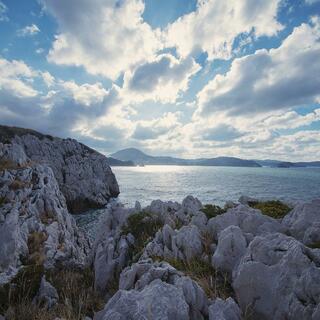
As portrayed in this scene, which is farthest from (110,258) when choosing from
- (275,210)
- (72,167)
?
(72,167)

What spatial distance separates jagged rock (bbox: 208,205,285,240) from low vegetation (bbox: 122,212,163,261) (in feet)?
13.3

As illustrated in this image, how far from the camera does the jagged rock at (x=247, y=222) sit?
1030 centimetres

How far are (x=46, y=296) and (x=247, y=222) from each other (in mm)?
8315

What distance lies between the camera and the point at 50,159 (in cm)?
8175

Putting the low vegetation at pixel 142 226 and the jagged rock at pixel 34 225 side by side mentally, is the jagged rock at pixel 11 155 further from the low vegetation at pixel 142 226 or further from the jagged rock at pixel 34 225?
the low vegetation at pixel 142 226

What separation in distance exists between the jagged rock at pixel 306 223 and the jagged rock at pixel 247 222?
509mm

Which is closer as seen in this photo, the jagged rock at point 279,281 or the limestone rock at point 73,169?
the jagged rock at point 279,281

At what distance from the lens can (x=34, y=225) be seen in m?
23.2

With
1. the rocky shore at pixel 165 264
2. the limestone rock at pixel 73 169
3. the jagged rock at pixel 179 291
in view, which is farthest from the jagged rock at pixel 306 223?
the limestone rock at pixel 73 169

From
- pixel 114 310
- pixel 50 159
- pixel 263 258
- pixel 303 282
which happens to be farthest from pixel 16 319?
pixel 50 159

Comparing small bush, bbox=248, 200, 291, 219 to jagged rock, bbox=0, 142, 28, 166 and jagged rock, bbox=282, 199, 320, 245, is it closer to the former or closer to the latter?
jagged rock, bbox=282, 199, 320, 245

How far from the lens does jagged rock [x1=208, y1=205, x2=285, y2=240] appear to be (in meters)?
10.3

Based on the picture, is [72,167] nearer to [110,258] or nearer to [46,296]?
[110,258]

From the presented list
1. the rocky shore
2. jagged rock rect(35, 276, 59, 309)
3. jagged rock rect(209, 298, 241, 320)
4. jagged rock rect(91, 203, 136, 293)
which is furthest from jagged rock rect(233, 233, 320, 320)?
jagged rock rect(91, 203, 136, 293)
